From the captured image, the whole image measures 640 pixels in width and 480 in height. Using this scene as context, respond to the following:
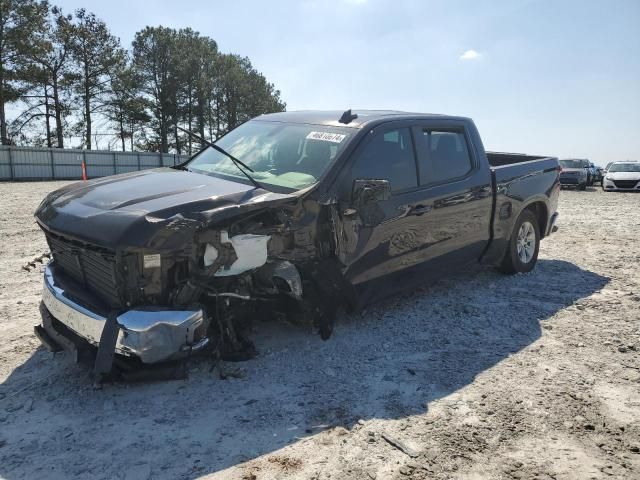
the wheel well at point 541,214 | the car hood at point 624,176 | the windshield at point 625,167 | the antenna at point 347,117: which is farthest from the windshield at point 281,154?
the windshield at point 625,167

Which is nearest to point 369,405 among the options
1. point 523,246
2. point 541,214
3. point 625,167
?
point 523,246

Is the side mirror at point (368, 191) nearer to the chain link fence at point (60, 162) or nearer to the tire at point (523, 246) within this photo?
the tire at point (523, 246)

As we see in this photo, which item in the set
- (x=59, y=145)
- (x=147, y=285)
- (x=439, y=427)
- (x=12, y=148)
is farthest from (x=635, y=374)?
(x=59, y=145)

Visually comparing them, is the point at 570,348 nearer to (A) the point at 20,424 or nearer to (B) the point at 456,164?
(B) the point at 456,164

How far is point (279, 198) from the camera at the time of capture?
11.4 ft

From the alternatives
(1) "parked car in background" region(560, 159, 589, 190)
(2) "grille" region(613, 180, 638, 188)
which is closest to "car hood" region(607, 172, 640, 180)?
(2) "grille" region(613, 180, 638, 188)

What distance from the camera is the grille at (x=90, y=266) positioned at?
3094 mm

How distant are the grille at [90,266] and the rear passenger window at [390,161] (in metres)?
1.91

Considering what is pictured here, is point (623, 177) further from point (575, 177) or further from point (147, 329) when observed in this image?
point (147, 329)

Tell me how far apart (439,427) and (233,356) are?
1513 millimetres

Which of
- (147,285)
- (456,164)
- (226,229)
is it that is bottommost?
(147,285)

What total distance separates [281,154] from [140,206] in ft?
4.66

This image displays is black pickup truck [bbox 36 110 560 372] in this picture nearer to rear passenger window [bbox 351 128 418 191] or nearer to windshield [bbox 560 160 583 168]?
rear passenger window [bbox 351 128 418 191]

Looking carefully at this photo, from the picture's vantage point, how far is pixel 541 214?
638cm
